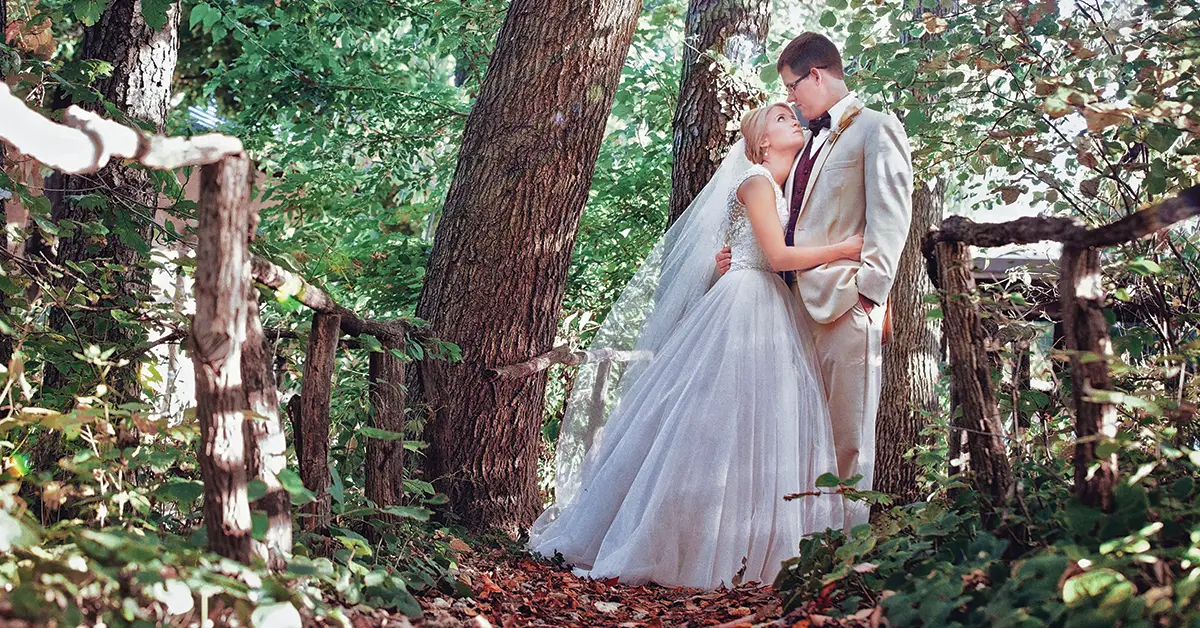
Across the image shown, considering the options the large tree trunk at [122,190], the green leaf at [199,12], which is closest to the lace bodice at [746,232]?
the large tree trunk at [122,190]

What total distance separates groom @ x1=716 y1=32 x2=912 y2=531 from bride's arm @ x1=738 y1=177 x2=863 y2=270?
0.16 ft

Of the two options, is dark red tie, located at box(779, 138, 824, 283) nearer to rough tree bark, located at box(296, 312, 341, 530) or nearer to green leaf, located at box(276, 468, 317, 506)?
rough tree bark, located at box(296, 312, 341, 530)

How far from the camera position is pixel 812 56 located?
15.4 ft

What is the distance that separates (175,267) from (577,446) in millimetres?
2026

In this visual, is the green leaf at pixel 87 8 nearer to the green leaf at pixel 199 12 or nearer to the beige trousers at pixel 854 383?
the beige trousers at pixel 854 383

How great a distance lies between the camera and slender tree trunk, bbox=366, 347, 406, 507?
338 cm

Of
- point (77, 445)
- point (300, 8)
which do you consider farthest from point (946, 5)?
point (300, 8)

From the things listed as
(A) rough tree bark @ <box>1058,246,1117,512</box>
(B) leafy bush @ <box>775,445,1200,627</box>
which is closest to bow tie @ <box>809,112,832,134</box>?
(B) leafy bush @ <box>775,445,1200,627</box>

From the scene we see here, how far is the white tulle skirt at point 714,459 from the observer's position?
13.1 ft

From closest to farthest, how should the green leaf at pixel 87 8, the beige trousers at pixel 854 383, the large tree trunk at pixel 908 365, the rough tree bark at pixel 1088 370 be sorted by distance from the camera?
the rough tree bark at pixel 1088 370 < the green leaf at pixel 87 8 < the beige trousers at pixel 854 383 < the large tree trunk at pixel 908 365

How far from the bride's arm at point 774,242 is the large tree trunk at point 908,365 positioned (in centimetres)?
293

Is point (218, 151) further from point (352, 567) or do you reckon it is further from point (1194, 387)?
point (1194, 387)

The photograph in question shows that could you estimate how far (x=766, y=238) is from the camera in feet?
14.6

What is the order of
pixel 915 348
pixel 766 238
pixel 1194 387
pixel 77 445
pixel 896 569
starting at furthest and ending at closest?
1. pixel 915 348
2. pixel 766 238
3. pixel 77 445
4. pixel 1194 387
5. pixel 896 569
